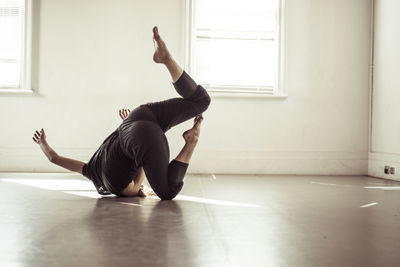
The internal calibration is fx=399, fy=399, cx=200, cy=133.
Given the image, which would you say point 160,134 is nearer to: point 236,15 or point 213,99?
point 213,99

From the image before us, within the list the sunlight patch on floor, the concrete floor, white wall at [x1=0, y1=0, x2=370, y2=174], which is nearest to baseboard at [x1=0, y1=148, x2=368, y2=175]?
white wall at [x1=0, y1=0, x2=370, y2=174]

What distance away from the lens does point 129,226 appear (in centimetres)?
181

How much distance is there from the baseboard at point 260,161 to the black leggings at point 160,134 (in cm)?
202

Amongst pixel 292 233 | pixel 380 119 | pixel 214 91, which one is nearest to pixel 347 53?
pixel 380 119

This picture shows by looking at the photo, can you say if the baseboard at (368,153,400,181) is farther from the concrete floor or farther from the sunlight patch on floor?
the sunlight patch on floor

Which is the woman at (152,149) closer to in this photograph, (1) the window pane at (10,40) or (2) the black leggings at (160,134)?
(2) the black leggings at (160,134)

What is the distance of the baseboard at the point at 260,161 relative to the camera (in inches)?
177

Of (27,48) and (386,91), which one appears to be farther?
(27,48)

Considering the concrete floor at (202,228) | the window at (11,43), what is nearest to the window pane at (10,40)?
the window at (11,43)

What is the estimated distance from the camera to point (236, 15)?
472cm

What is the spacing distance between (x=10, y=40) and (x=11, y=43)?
1.4 inches

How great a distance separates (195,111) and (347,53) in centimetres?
293

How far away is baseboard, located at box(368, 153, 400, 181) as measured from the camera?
4157mm

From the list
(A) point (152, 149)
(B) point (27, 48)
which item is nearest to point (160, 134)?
(A) point (152, 149)
